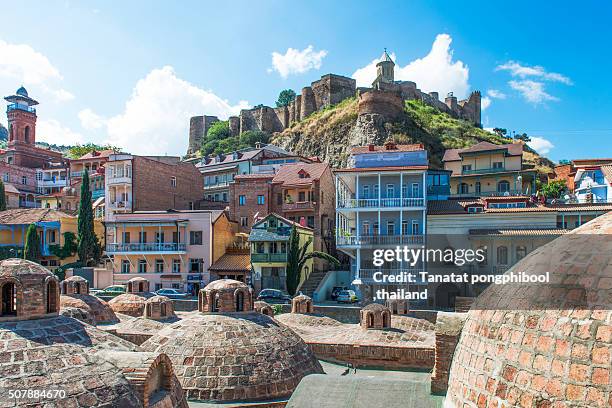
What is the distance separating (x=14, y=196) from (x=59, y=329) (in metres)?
62.6

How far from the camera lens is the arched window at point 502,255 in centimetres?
Answer: 3381

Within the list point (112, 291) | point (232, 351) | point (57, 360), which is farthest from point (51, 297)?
point (112, 291)

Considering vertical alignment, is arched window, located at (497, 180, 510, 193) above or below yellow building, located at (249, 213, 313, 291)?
above

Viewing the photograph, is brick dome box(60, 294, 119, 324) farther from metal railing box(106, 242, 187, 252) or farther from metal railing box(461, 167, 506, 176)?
metal railing box(461, 167, 506, 176)

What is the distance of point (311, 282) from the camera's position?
41.8 metres

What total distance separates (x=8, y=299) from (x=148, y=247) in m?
32.1

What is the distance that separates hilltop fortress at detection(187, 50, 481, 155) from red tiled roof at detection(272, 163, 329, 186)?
1403 inches

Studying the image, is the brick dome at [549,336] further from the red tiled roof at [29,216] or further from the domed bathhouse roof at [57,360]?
the red tiled roof at [29,216]

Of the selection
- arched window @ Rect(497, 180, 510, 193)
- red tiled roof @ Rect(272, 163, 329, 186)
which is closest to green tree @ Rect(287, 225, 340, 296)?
red tiled roof @ Rect(272, 163, 329, 186)

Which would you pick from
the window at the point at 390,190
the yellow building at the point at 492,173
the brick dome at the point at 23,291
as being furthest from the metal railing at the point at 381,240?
the brick dome at the point at 23,291

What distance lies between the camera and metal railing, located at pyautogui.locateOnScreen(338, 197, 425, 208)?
36.3 metres

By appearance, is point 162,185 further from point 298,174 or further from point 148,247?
point 298,174

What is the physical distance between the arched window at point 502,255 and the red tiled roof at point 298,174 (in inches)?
688

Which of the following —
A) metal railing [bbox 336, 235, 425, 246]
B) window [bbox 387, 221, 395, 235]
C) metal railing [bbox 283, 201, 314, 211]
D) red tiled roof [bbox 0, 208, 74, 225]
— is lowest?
metal railing [bbox 336, 235, 425, 246]
